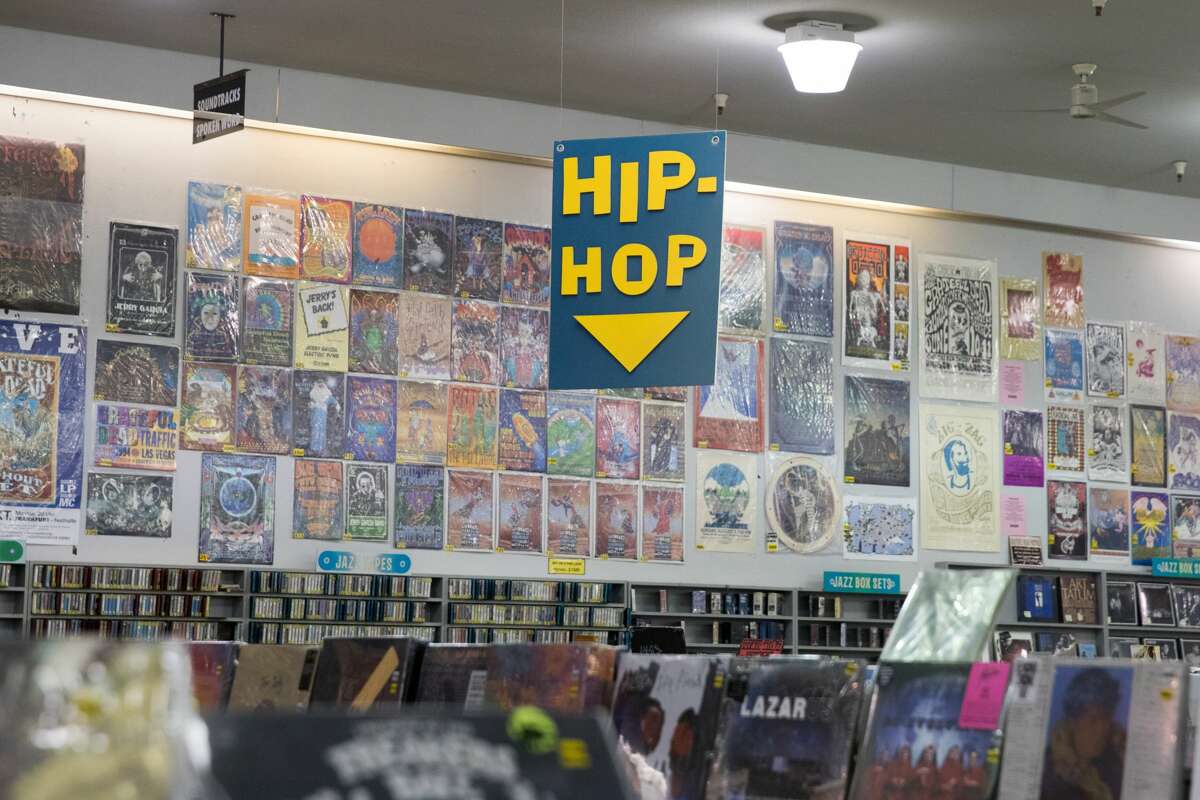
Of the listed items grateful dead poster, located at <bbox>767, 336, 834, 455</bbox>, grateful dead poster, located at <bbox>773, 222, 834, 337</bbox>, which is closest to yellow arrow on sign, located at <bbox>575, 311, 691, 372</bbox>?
grateful dead poster, located at <bbox>767, 336, 834, 455</bbox>

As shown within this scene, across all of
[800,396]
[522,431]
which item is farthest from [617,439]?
[800,396]

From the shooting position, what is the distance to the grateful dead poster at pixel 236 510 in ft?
33.1

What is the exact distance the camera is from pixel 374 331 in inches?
424

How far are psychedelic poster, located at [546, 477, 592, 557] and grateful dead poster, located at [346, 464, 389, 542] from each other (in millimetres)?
1119

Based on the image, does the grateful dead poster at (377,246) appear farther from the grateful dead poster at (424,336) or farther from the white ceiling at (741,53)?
the white ceiling at (741,53)

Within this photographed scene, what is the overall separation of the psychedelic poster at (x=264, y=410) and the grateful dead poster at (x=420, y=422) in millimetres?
728

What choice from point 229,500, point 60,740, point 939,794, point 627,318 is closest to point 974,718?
point 939,794

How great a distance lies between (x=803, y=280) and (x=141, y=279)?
4.61 meters

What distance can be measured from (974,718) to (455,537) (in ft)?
25.6

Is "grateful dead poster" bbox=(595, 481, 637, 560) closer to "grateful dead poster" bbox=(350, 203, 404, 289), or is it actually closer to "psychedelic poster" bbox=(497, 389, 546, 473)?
"psychedelic poster" bbox=(497, 389, 546, 473)

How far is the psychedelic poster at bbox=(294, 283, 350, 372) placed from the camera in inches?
416

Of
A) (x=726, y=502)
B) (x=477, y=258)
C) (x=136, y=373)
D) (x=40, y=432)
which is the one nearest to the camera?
(x=40, y=432)

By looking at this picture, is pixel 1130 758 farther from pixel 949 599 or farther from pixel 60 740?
pixel 60 740

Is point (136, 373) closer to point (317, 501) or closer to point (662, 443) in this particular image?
point (317, 501)
